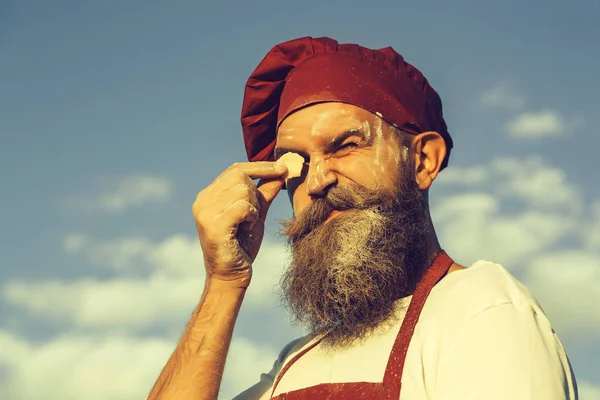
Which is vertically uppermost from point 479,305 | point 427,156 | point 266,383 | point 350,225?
point 427,156

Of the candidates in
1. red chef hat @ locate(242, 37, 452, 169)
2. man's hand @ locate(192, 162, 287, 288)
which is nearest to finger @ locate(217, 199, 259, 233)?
man's hand @ locate(192, 162, 287, 288)

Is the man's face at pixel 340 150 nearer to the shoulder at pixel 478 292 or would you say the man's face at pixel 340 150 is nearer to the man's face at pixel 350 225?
the man's face at pixel 350 225

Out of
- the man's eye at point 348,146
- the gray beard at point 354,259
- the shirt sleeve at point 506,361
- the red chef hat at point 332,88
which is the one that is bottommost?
the shirt sleeve at point 506,361

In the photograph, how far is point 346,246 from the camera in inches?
145

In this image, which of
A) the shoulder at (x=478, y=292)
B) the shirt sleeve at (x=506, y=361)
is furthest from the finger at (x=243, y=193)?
the shirt sleeve at (x=506, y=361)

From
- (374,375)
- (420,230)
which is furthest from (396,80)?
(374,375)

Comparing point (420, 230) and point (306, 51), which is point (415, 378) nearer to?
point (420, 230)

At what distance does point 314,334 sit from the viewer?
390 centimetres

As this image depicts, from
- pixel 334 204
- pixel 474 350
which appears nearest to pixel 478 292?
pixel 474 350

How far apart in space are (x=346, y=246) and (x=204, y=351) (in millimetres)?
811

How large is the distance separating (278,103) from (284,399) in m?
1.58

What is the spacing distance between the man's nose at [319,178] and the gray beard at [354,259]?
34 mm

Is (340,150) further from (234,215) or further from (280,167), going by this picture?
(234,215)

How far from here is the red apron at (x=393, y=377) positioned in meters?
3.13
